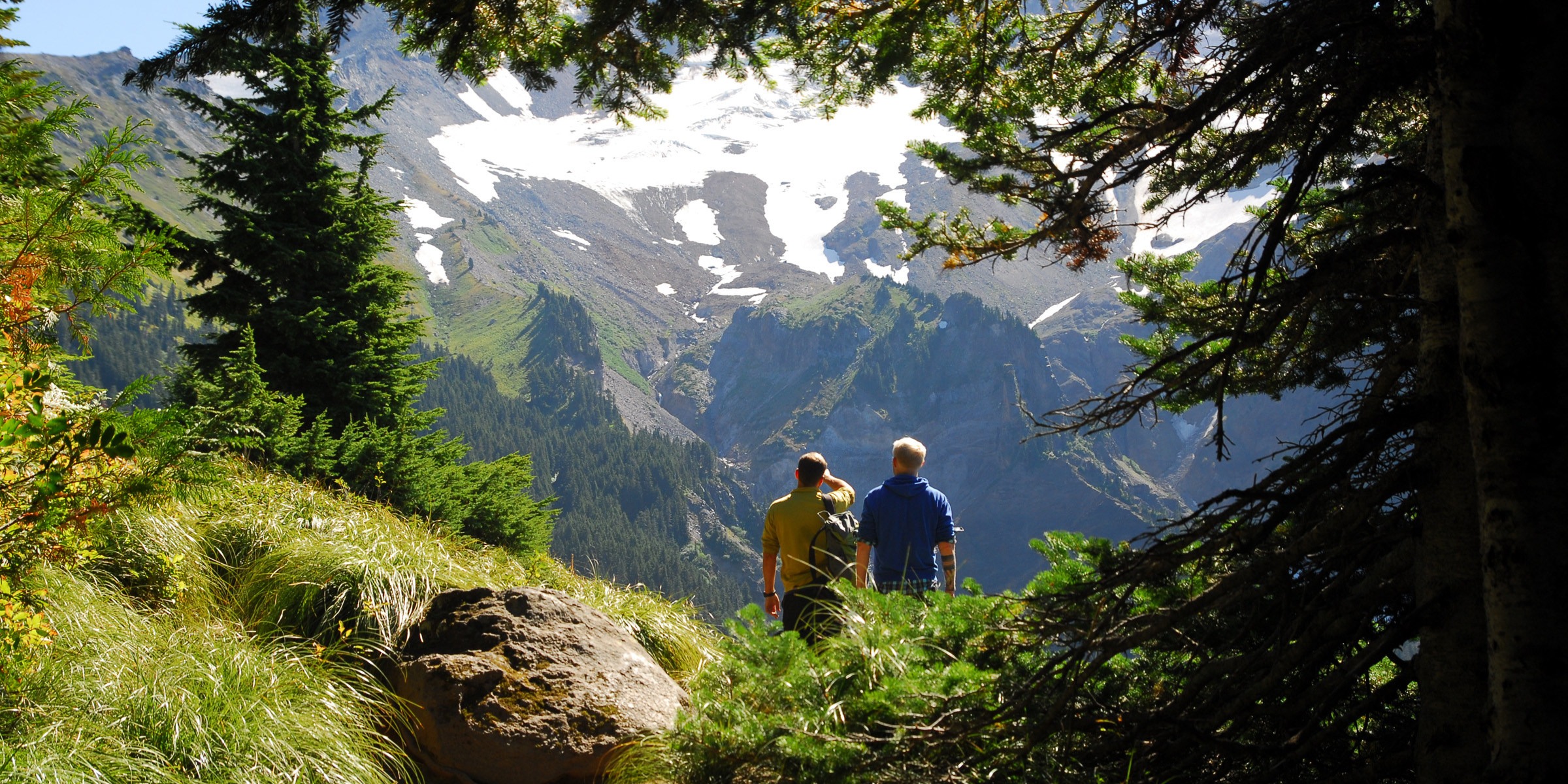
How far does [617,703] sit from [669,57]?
365 centimetres

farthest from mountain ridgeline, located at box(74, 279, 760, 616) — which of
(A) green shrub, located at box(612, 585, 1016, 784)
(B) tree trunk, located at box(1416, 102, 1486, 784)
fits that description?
(B) tree trunk, located at box(1416, 102, 1486, 784)

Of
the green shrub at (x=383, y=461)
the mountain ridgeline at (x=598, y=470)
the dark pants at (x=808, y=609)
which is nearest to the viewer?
the dark pants at (x=808, y=609)

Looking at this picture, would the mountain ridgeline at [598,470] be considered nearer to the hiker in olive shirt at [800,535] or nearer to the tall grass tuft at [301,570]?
the tall grass tuft at [301,570]

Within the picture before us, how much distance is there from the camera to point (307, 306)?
12297mm

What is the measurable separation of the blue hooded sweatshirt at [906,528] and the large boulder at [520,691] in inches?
63.4

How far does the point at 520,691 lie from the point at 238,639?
146 cm

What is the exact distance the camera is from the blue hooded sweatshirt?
5953 millimetres

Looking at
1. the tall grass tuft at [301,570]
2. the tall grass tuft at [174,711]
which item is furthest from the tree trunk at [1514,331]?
the tall grass tuft at [301,570]

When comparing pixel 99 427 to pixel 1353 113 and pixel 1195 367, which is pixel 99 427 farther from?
pixel 1353 113

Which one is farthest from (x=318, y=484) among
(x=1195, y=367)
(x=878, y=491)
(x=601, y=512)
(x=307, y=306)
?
(x=601, y=512)

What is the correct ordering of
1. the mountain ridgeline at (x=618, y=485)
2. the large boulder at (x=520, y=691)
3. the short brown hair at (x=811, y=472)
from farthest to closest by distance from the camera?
the mountain ridgeline at (x=618, y=485) < the short brown hair at (x=811, y=472) < the large boulder at (x=520, y=691)

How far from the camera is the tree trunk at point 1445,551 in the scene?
2432mm

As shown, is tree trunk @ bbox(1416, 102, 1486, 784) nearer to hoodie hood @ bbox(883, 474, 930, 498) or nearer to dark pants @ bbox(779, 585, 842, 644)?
dark pants @ bbox(779, 585, 842, 644)

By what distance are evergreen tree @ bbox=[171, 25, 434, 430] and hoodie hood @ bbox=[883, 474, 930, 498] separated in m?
8.38
